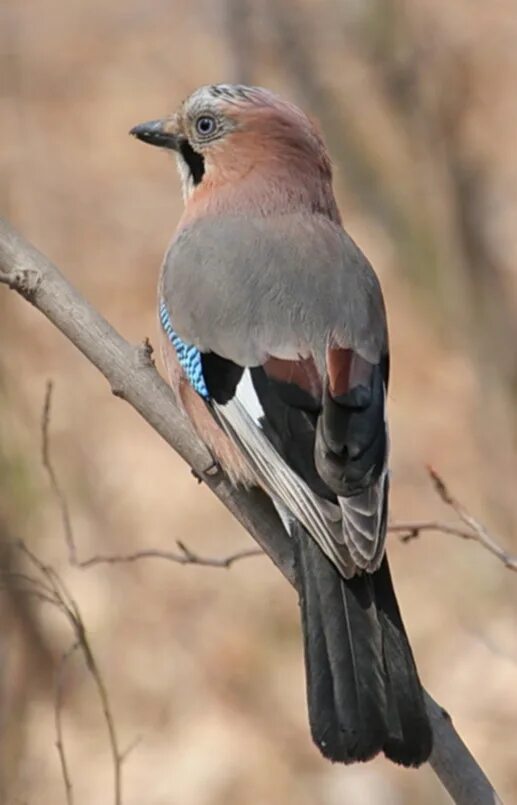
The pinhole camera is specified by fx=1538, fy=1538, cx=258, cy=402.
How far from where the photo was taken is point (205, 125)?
4266 mm

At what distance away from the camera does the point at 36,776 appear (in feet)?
15.6

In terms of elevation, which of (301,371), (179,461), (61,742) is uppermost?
(179,461)

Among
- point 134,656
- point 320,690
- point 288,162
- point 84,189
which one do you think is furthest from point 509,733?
point 84,189

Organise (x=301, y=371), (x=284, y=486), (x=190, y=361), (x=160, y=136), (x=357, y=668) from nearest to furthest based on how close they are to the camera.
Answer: (x=357, y=668)
(x=284, y=486)
(x=301, y=371)
(x=190, y=361)
(x=160, y=136)

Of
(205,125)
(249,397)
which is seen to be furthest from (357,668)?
(205,125)

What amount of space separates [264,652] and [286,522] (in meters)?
3.77

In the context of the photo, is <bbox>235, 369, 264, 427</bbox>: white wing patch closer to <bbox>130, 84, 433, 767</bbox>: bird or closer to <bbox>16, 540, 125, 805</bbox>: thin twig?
<bbox>130, 84, 433, 767</bbox>: bird

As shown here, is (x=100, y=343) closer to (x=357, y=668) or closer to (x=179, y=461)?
(x=357, y=668)

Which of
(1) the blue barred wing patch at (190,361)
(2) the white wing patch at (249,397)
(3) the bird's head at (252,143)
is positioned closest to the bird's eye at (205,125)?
(3) the bird's head at (252,143)

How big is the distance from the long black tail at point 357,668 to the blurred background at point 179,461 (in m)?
0.74

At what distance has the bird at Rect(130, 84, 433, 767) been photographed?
3.02 m

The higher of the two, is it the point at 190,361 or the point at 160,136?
the point at 160,136

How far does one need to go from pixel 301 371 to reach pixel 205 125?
110cm

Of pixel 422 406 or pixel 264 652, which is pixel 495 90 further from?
pixel 264 652
